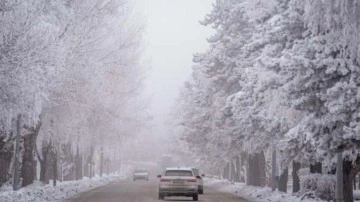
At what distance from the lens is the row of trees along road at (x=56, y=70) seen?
727 inches

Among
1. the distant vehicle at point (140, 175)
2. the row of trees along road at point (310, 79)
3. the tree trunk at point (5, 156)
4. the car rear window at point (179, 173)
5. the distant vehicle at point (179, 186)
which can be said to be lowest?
the distant vehicle at point (140, 175)

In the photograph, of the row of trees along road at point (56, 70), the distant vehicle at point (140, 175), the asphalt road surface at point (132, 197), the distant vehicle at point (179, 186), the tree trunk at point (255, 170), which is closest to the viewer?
the row of trees along road at point (56, 70)

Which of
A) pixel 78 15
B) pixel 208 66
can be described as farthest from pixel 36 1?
pixel 208 66

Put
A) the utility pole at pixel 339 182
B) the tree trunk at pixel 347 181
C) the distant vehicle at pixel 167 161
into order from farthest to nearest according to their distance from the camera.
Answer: the distant vehicle at pixel 167 161
the tree trunk at pixel 347 181
the utility pole at pixel 339 182

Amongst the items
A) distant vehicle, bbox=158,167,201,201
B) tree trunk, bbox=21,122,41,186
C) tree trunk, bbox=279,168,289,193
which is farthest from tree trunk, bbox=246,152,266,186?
tree trunk, bbox=21,122,41,186

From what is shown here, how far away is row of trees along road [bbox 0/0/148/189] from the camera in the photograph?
A: 18.5 metres

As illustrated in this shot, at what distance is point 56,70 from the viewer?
1002 inches

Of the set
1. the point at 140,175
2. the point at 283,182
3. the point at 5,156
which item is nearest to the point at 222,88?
the point at 283,182

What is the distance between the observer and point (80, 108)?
34.3 m

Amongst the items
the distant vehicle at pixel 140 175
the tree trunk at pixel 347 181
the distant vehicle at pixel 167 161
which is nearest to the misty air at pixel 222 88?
the tree trunk at pixel 347 181

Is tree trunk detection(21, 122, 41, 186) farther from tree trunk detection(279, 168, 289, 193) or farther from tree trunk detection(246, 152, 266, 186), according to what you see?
tree trunk detection(246, 152, 266, 186)

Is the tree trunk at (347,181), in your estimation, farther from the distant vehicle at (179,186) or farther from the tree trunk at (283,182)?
the tree trunk at (283,182)

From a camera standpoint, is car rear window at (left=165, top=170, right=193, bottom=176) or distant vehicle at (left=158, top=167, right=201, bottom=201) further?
car rear window at (left=165, top=170, right=193, bottom=176)

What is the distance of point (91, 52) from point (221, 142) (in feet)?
58.8
